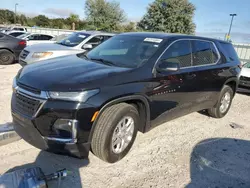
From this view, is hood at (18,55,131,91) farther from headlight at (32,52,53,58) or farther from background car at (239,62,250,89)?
background car at (239,62,250,89)

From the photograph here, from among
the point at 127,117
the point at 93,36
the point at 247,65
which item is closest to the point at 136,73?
the point at 127,117

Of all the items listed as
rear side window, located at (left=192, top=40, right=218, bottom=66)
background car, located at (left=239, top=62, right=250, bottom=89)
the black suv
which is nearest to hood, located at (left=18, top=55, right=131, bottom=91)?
the black suv

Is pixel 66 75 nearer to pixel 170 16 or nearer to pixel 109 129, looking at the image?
pixel 109 129

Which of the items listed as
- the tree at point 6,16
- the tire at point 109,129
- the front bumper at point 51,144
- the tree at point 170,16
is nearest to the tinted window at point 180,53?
the tire at point 109,129

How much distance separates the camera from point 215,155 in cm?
374

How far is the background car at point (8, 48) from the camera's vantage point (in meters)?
10.1

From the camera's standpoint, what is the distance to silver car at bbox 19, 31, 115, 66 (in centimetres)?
744

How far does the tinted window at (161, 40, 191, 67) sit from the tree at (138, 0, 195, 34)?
3250 centimetres

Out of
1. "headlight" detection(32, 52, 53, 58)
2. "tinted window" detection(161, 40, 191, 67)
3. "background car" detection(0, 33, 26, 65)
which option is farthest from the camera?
"background car" detection(0, 33, 26, 65)

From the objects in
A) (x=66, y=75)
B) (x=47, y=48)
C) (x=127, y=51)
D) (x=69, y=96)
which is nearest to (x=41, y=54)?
(x=47, y=48)

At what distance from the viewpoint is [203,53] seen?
455 centimetres

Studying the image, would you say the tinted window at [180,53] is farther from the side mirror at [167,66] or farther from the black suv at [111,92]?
the side mirror at [167,66]

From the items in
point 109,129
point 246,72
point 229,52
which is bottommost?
point 109,129

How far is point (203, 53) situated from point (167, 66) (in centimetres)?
143
